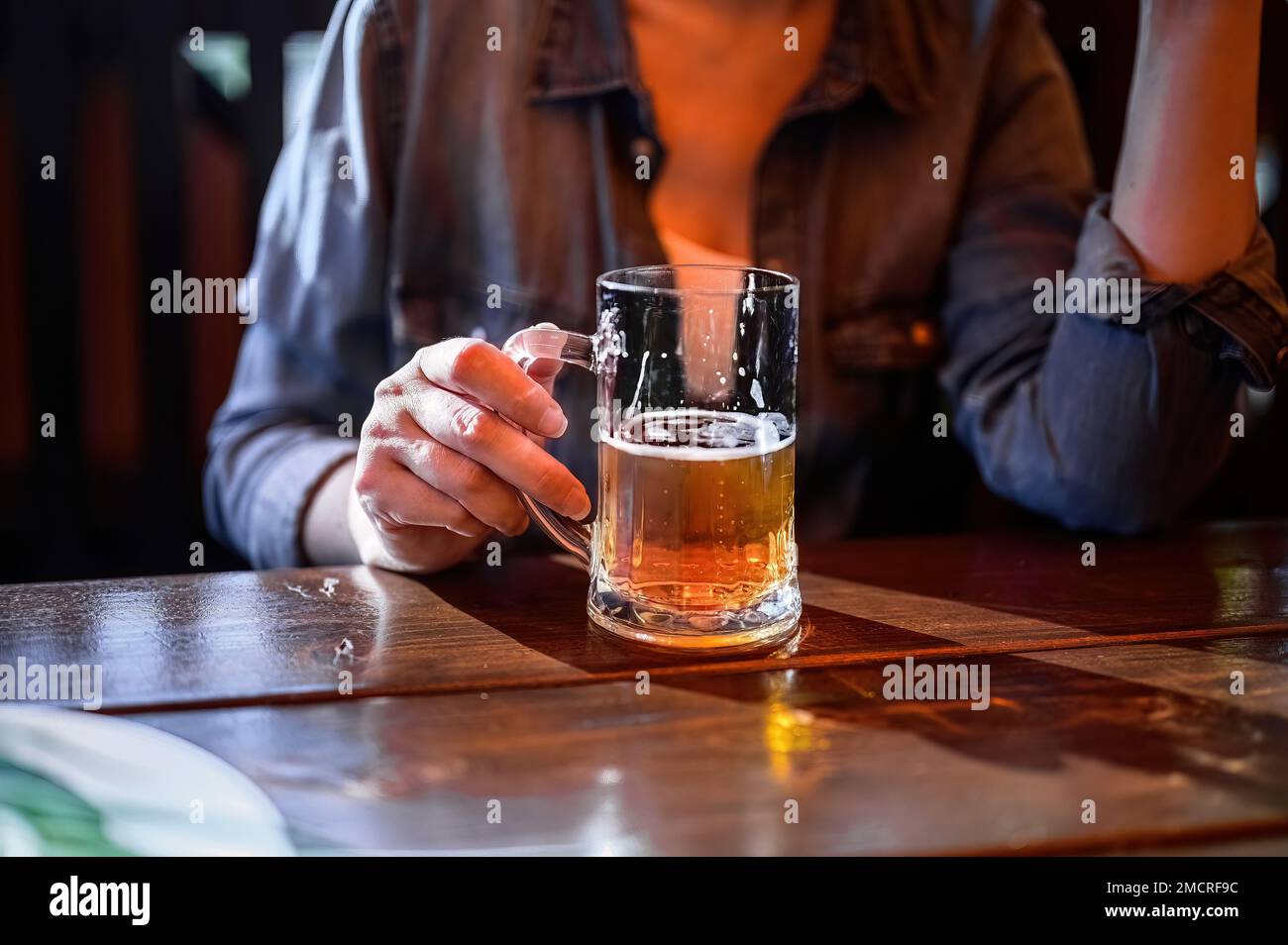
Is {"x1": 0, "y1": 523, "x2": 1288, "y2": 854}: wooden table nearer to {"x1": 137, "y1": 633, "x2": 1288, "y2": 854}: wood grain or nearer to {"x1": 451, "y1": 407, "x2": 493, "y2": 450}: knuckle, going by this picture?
{"x1": 137, "y1": 633, "x2": 1288, "y2": 854}: wood grain

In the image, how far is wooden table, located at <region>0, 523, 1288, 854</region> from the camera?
68 centimetres

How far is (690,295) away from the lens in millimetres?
877

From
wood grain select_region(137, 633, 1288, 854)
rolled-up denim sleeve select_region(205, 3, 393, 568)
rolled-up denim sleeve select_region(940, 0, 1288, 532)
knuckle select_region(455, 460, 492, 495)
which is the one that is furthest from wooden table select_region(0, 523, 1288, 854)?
rolled-up denim sleeve select_region(205, 3, 393, 568)

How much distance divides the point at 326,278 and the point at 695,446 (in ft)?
2.82

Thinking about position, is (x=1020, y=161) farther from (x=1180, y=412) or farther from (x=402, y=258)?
(x=402, y=258)

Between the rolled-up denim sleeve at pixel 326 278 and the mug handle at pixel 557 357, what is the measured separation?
613 millimetres

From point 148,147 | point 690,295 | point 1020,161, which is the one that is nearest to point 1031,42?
point 1020,161

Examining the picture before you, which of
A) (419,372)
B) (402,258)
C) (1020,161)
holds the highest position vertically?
(1020,161)

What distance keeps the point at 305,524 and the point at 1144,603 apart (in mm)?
896

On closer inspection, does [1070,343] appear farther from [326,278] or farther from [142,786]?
[142,786]

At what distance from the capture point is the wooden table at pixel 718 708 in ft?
2.24

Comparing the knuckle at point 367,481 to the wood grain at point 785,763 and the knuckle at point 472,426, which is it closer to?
the knuckle at point 472,426

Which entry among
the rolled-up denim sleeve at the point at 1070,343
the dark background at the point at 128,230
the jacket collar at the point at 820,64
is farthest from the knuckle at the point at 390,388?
the dark background at the point at 128,230
